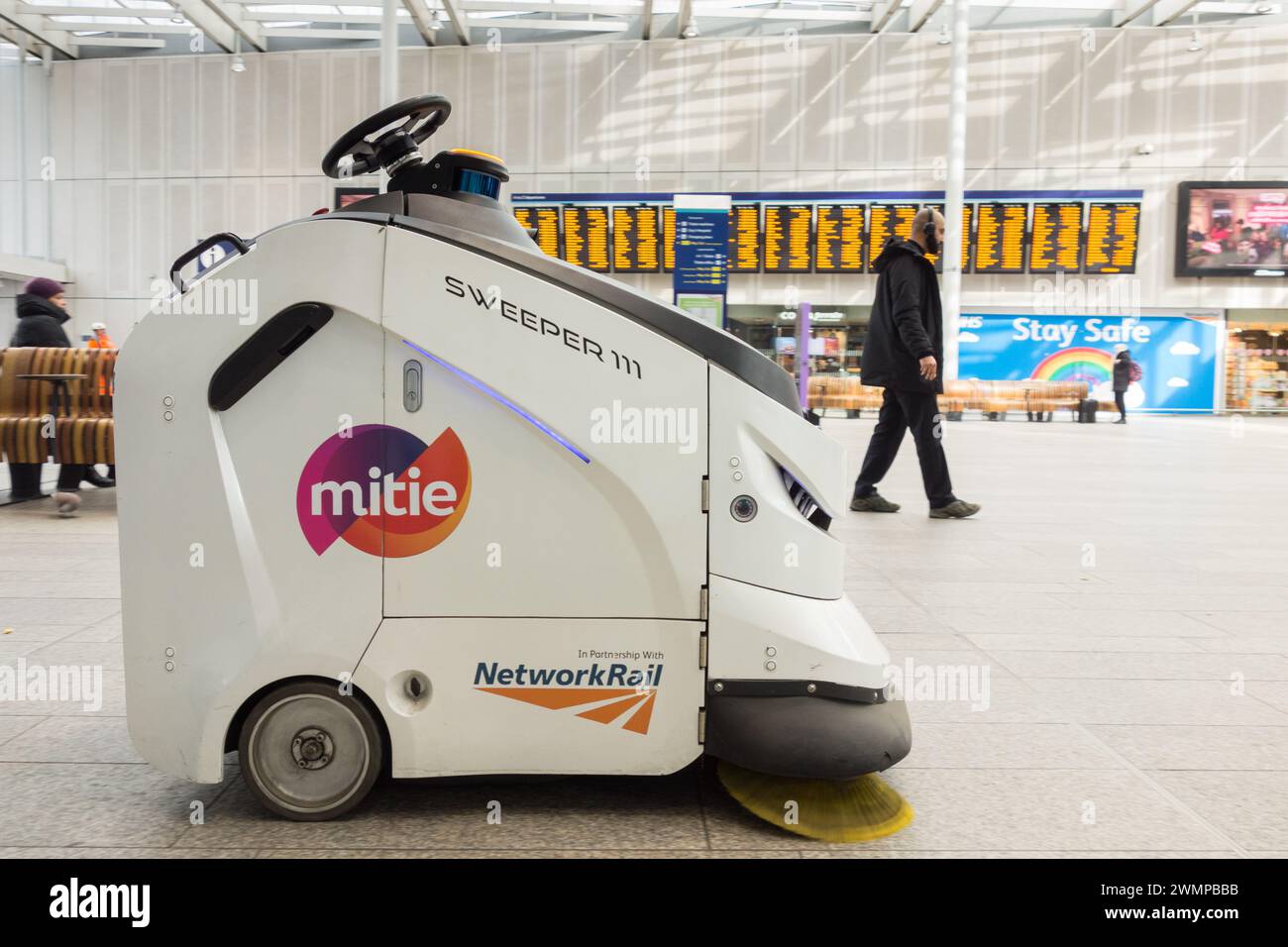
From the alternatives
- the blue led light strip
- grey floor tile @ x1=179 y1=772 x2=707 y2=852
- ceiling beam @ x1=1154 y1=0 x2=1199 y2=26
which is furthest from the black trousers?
ceiling beam @ x1=1154 y1=0 x2=1199 y2=26

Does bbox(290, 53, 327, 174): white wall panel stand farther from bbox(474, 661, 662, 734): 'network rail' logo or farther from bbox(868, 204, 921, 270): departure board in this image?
bbox(474, 661, 662, 734): 'network rail' logo

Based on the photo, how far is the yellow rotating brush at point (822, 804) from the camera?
1.97m

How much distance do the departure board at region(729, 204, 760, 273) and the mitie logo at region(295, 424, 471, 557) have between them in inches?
828

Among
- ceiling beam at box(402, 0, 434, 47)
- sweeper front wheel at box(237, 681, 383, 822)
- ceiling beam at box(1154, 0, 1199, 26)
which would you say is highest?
ceiling beam at box(1154, 0, 1199, 26)

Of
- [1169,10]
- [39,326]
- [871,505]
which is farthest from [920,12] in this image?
[39,326]

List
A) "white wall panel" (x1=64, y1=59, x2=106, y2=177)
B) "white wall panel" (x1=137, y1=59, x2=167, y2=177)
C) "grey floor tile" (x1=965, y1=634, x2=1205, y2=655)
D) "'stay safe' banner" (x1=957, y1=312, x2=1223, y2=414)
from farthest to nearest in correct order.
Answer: "white wall panel" (x1=64, y1=59, x2=106, y2=177), "white wall panel" (x1=137, y1=59, x2=167, y2=177), "'stay safe' banner" (x1=957, y1=312, x2=1223, y2=414), "grey floor tile" (x1=965, y1=634, x2=1205, y2=655)

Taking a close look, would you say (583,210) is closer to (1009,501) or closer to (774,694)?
(1009,501)

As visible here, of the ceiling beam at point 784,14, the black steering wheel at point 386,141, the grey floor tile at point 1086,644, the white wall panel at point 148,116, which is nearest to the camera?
the black steering wheel at point 386,141

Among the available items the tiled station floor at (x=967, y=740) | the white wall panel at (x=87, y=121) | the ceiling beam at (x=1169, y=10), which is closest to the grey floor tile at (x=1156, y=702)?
the tiled station floor at (x=967, y=740)

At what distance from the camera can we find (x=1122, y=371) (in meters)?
20.8

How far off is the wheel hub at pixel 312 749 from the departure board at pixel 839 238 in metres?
21.7

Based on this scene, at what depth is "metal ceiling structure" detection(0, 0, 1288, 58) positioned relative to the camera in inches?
856

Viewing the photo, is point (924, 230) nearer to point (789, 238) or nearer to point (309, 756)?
point (309, 756)

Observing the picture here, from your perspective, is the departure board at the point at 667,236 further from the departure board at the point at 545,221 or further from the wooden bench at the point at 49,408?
the wooden bench at the point at 49,408
